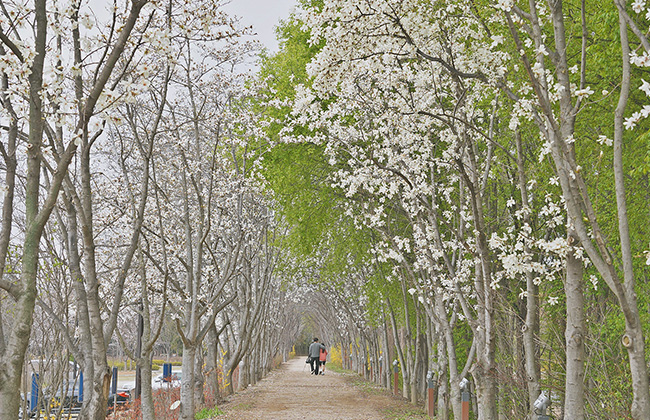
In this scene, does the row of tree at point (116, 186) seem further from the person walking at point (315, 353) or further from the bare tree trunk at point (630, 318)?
the person walking at point (315, 353)

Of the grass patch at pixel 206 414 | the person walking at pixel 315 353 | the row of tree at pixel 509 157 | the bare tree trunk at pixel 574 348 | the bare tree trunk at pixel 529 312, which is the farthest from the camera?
the person walking at pixel 315 353

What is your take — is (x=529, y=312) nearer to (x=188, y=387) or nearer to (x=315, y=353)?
(x=188, y=387)

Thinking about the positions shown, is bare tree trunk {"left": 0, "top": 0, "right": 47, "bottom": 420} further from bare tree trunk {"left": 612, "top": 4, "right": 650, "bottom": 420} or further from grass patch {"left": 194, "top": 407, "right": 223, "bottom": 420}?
grass patch {"left": 194, "top": 407, "right": 223, "bottom": 420}

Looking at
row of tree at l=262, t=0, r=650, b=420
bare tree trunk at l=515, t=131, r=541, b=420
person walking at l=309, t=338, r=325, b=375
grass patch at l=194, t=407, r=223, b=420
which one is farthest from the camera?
person walking at l=309, t=338, r=325, b=375

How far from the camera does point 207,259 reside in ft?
55.7

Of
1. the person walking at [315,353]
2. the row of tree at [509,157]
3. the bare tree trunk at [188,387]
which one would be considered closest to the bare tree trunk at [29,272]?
the row of tree at [509,157]

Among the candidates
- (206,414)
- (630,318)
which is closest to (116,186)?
(206,414)

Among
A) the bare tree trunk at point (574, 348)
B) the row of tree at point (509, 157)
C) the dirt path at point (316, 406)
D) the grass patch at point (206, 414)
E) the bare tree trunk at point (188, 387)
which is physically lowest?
the dirt path at point (316, 406)

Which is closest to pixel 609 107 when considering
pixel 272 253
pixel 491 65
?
pixel 491 65

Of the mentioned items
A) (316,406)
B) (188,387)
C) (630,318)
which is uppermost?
(630,318)

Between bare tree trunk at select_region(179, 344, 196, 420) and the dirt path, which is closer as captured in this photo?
bare tree trunk at select_region(179, 344, 196, 420)

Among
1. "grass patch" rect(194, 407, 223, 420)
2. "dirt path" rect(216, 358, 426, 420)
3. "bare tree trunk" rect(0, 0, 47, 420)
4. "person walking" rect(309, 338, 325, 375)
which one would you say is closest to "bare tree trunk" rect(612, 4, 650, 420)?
"bare tree trunk" rect(0, 0, 47, 420)

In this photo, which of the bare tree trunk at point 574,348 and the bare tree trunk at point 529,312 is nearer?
the bare tree trunk at point 574,348

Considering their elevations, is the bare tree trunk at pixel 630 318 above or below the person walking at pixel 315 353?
above
